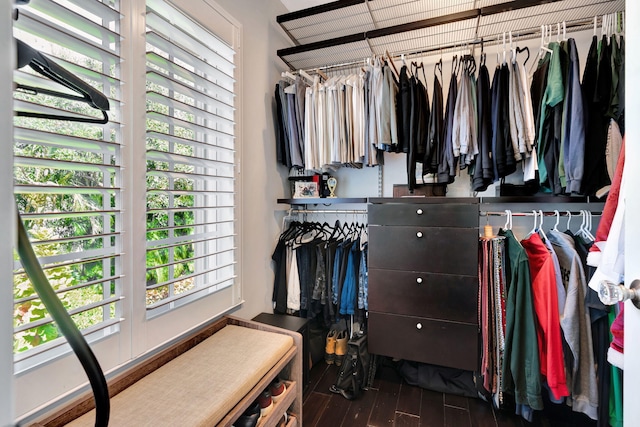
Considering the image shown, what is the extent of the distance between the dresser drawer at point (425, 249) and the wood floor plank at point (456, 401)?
899 millimetres

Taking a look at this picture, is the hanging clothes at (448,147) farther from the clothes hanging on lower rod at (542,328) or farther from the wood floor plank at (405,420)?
the wood floor plank at (405,420)

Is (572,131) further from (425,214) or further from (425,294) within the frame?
(425,294)

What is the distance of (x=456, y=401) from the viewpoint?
1.83 meters

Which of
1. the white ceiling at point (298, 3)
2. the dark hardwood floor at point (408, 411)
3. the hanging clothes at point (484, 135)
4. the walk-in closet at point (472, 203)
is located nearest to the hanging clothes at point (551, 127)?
the walk-in closet at point (472, 203)

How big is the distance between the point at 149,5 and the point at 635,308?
6.16ft

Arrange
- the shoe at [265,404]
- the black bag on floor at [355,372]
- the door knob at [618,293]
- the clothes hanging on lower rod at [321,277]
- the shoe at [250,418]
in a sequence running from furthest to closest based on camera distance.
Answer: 1. the clothes hanging on lower rod at [321,277]
2. the black bag on floor at [355,372]
3. the shoe at [265,404]
4. the shoe at [250,418]
5. the door knob at [618,293]

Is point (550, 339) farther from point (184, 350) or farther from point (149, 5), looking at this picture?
point (149, 5)

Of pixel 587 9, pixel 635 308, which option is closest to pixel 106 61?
pixel 635 308

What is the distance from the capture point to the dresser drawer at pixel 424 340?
165 cm

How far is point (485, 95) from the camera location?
1697mm

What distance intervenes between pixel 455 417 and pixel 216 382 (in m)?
1.49

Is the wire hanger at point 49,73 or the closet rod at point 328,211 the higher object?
the wire hanger at point 49,73

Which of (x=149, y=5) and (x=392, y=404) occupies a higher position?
(x=149, y=5)

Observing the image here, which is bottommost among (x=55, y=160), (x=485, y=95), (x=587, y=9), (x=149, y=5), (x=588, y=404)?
(x=588, y=404)
